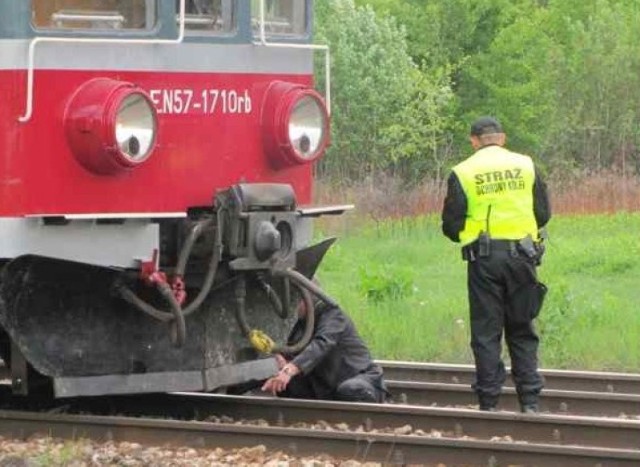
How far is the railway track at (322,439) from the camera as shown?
7.73 m

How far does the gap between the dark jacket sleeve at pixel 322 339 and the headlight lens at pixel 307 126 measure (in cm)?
92

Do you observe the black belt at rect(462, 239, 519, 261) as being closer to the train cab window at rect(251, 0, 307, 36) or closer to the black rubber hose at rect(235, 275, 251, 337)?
the black rubber hose at rect(235, 275, 251, 337)

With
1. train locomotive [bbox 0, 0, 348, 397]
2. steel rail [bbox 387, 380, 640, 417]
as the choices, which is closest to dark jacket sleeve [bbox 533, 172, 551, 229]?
steel rail [bbox 387, 380, 640, 417]

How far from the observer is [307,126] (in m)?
9.37

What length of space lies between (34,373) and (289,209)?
1720 mm

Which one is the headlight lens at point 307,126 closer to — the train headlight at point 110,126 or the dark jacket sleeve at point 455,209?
the dark jacket sleeve at point 455,209

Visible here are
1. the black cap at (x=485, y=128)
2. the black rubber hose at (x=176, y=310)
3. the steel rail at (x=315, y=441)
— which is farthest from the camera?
the black cap at (x=485, y=128)

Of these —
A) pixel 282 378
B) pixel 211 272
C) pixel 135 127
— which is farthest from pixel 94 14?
pixel 282 378

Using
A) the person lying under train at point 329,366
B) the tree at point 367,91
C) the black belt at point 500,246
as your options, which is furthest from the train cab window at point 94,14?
the tree at point 367,91

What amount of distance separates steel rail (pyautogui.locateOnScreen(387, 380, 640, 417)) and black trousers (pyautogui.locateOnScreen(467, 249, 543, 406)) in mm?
466

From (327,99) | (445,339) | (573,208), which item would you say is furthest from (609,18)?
(327,99)

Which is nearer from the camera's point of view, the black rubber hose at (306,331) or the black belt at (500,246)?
the black belt at (500,246)

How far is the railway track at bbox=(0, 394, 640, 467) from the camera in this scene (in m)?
7.73

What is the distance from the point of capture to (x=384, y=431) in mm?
8812
